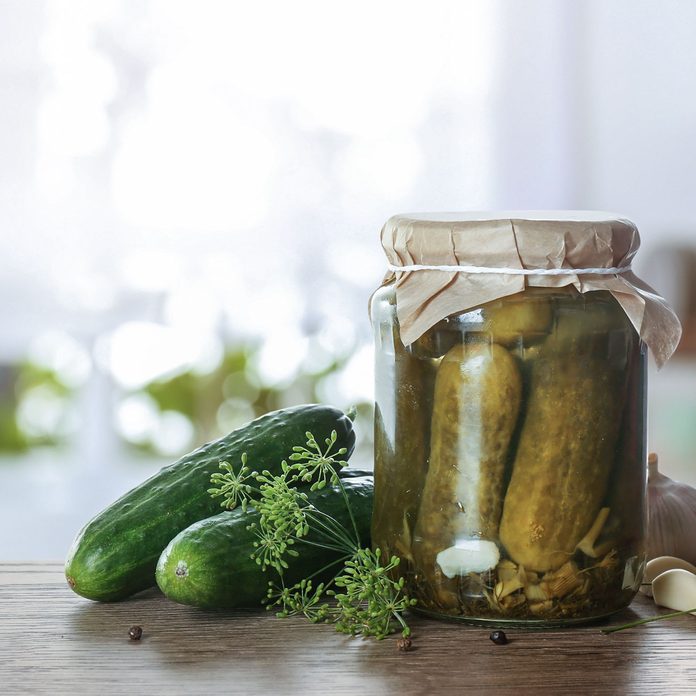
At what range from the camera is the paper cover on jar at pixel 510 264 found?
2.54 feet

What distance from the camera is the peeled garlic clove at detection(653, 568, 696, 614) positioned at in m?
0.88

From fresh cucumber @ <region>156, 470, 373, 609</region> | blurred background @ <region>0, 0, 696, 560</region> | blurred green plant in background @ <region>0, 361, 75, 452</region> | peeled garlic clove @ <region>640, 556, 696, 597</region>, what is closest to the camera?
fresh cucumber @ <region>156, 470, 373, 609</region>

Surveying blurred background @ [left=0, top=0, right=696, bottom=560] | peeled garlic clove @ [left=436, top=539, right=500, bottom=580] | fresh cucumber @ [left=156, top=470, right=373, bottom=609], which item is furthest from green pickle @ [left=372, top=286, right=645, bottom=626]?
blurred background @ [left=0, top=0, right=696, bottom=560]

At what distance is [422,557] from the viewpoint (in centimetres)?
82

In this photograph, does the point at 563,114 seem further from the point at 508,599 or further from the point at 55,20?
the point at 508,599

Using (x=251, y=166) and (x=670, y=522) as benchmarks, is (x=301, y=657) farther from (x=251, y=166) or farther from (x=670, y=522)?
(x=251, y=166)

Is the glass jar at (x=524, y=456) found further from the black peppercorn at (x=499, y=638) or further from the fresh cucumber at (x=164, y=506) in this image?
the fresh cucumber at (x=164, y=506)

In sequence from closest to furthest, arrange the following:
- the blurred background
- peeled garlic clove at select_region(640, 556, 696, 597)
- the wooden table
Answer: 1. the wooden table
2. peeled garlic clove at select_region(640, 556, 696, 597)
3. the blurred background

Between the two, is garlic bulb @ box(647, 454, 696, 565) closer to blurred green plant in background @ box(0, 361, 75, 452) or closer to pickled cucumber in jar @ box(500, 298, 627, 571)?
pickled cucumber in jar @ box(500, 298, 627, 571)

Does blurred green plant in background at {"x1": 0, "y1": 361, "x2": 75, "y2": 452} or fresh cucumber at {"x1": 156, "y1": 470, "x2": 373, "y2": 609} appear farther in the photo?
Result: blurred green plant in background at {"x1": 0, "y1": 361, "x2": 75, "y2": 452}

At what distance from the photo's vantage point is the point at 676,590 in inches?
35.2

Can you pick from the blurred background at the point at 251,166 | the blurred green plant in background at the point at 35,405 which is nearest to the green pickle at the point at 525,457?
the blurred background at the point at 251,166

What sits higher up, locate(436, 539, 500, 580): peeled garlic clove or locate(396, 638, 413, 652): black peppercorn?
locate(436, 539, 500, 580): peeled garlic clove

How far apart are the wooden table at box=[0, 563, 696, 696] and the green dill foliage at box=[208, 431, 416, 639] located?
0.06 ft
